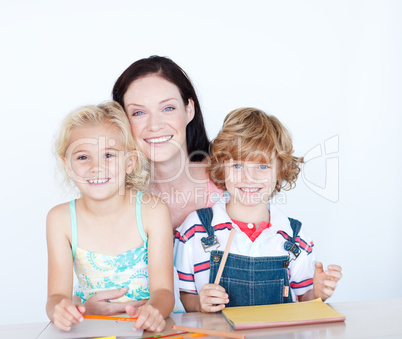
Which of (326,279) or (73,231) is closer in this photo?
(326,279)

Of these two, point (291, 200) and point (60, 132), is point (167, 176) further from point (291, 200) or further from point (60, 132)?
point (291, 200)

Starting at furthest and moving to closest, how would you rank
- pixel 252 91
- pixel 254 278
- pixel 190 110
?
pixel 252 91
pixel 190 110
pixel 254 278

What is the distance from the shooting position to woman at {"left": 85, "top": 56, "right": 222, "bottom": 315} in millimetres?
1826

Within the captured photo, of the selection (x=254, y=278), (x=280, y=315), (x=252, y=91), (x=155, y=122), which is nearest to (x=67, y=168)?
(x=155, y=122)

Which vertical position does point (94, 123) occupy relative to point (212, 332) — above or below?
above

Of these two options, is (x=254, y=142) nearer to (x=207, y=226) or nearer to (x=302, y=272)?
(x=207, y=226)

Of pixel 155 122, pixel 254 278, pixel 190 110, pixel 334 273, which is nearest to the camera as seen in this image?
pixel 334 273

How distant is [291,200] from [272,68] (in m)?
0.77

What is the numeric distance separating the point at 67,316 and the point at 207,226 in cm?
57

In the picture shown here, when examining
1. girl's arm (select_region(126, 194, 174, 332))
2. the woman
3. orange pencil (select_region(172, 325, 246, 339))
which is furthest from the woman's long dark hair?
orange pencil (select_region(172, 325, 246, 339))

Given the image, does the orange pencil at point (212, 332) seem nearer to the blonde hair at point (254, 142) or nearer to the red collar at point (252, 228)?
the red collar at point (252, 228)

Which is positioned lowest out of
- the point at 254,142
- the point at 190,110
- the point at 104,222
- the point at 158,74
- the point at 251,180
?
the point at 104,222

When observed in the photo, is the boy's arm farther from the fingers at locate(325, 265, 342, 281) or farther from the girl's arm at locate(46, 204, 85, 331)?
the girl's arm at locate(46, 204, 85, 331)

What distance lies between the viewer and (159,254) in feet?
4.80
